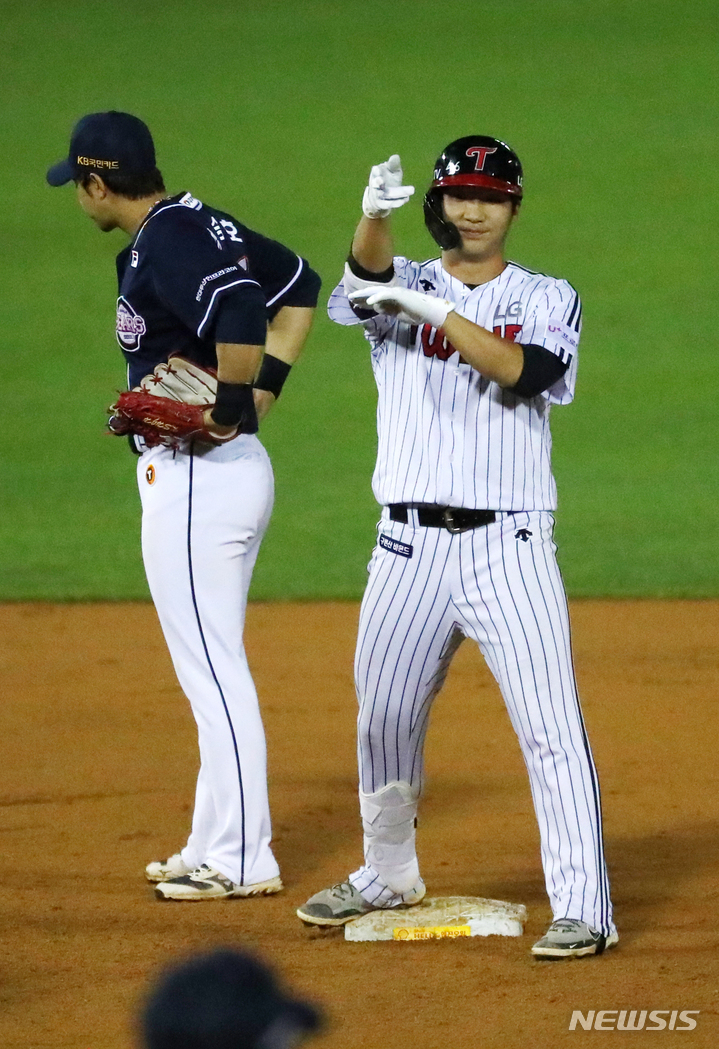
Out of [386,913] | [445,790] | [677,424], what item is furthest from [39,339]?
[386,913]

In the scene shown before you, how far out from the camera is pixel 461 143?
3824 mm

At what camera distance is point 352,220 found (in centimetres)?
1577

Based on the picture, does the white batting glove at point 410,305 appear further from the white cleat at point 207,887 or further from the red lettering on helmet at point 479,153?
the white cleat at point 207,887

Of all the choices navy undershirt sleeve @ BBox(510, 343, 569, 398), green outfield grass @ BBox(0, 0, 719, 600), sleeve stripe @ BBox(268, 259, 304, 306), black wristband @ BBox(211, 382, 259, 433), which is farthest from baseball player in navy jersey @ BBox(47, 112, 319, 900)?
green outfield grass @ BBox(0, 0, 719, 600)

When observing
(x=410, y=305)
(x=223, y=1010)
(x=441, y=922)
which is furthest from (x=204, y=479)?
(x=223, y=1010)

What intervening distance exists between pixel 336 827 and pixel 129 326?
173cm

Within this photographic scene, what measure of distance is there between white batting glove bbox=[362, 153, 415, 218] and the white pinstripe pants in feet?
2.39

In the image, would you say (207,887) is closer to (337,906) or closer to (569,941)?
(337,906)

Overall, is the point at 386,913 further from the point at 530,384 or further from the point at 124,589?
the point at 124,589

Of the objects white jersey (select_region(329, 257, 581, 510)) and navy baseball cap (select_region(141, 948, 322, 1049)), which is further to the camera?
white jersey (select_region(329, 257, 581, 510))

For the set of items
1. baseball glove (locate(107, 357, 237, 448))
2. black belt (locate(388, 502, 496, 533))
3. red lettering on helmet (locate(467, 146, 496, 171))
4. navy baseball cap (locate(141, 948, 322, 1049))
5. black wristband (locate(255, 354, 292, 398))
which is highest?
red lettering on helmet (locate(467, 146, 496, 171))

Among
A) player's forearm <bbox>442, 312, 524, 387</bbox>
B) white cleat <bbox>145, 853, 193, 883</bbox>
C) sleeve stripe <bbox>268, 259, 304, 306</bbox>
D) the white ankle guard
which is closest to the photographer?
player's forearm <bbox>442, 312, 524, 387</bbox>

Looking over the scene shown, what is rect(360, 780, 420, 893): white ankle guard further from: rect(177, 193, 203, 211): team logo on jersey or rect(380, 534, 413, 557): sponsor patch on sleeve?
rect(177, 193, 203, 211): team logo on jersey

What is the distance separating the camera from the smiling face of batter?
3771 millimetres
